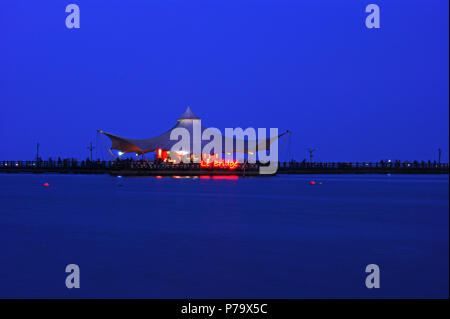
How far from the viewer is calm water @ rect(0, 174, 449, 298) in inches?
361

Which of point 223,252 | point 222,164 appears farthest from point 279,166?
point 223,252

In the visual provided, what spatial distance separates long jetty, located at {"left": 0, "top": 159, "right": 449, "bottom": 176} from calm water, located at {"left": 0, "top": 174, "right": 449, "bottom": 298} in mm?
34551

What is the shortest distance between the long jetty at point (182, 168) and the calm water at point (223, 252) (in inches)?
1360

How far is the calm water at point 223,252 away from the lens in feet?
30.1

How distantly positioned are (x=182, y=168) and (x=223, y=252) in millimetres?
45020

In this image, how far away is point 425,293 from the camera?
8.87 m

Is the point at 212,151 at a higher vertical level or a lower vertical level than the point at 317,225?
higher

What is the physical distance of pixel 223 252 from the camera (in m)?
12.6

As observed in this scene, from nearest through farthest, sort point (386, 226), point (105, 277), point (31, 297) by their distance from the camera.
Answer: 1. point (31, 297)
2. point (105, 277)
3. point (386, 226)

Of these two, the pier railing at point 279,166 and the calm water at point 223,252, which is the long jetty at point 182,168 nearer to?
the pier railing at point 279,166

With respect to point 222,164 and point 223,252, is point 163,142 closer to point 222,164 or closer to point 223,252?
point 222,164
